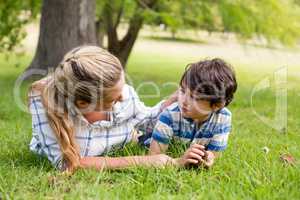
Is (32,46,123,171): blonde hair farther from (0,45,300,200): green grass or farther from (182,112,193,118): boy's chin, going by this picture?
(182,112,193,118): boy's chin

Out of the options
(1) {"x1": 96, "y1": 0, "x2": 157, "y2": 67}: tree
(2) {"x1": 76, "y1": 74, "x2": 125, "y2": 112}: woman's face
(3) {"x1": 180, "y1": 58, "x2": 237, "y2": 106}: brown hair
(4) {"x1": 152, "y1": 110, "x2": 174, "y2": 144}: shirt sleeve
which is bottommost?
(1) {"x1": 96, "y1": 0, "x2": 157, "y2": 67}: tree

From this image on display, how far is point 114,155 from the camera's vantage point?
3.35 meters

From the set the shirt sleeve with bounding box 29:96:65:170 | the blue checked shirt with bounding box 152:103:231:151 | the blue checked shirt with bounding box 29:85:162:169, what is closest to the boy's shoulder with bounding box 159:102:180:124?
the blue checked shirt with bounding box 152:103:231:151

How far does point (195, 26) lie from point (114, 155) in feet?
35.8

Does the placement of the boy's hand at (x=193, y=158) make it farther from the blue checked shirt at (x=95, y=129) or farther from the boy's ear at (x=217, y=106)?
the blue checked shirt at (x=95, y=129)

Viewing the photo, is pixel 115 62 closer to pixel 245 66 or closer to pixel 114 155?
pixel 114 155

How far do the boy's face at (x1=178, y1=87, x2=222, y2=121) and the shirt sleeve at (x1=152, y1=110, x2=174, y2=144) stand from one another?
0.12 metres

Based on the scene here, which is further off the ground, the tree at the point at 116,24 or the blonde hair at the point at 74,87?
the blonde hair at the point at 74,87

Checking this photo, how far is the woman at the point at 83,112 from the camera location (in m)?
2.98

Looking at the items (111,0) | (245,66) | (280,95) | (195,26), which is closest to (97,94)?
(280,95)

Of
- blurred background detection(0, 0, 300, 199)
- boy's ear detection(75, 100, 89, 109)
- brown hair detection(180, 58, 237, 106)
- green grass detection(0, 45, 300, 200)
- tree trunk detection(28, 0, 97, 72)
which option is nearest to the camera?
green grass detection(0, 45, 300, 200)

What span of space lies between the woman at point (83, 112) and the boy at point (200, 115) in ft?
0.75

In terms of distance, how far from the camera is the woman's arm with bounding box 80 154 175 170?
9.57 ft

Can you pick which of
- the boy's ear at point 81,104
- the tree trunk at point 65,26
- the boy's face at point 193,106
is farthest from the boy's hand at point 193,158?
the tree trunk at point 65,26
